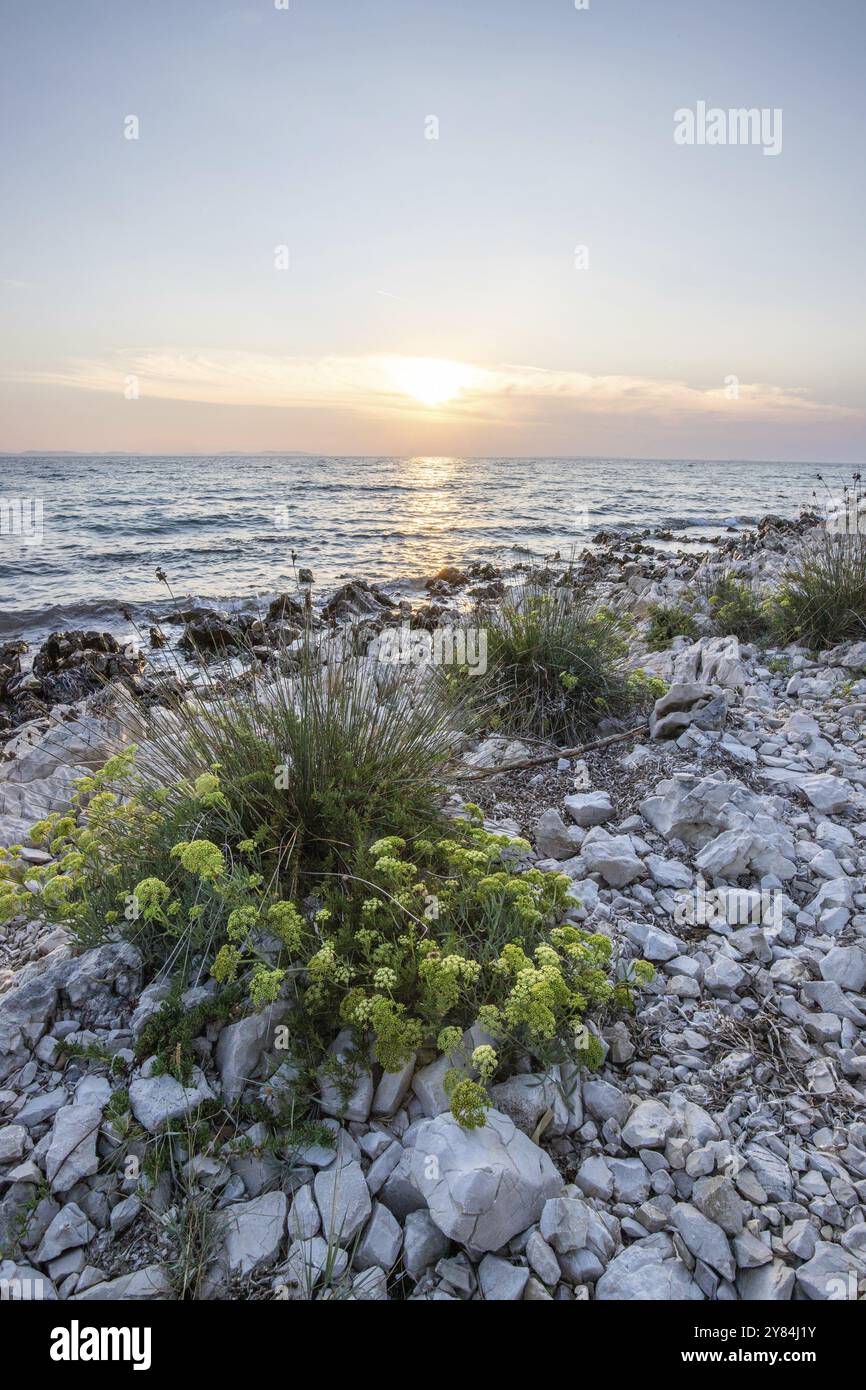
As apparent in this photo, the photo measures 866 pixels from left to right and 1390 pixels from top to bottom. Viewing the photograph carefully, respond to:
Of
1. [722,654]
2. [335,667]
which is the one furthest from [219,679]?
[722,654]

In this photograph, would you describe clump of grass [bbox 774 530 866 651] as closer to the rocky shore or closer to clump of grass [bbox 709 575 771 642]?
clump of grass [bbox 709 575 771 642]

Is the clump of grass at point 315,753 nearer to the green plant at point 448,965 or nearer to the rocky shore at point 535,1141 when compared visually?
the green plant at point 448,965

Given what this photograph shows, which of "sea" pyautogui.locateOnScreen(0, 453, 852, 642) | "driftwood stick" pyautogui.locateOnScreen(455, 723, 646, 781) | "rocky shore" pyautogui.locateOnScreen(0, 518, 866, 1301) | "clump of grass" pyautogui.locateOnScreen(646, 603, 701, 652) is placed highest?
"sea" pyautogui.locateOnScreen(0, 453, 852, 642)

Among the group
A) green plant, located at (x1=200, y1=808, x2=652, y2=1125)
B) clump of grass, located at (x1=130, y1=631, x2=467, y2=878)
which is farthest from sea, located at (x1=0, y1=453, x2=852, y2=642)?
green plant, located at (x1=200, y1=808, x2=652, y2=1125)

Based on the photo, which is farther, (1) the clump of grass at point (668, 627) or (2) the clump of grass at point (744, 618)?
(1) the clump of grass at point (668, 627)

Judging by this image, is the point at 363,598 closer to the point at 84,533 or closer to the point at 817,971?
the point at 817,971

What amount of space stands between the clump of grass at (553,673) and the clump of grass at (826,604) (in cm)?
230

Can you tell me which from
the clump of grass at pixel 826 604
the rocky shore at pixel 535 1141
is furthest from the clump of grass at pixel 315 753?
the clump of grass at pixel 826 604

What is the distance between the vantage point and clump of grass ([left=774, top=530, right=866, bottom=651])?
23.4 feet

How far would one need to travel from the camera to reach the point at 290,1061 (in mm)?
2449

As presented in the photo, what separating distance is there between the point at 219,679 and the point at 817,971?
3.27 meters

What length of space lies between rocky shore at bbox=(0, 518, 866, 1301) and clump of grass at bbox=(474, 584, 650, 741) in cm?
201

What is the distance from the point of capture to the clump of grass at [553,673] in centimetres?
569

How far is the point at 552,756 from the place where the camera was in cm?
511
